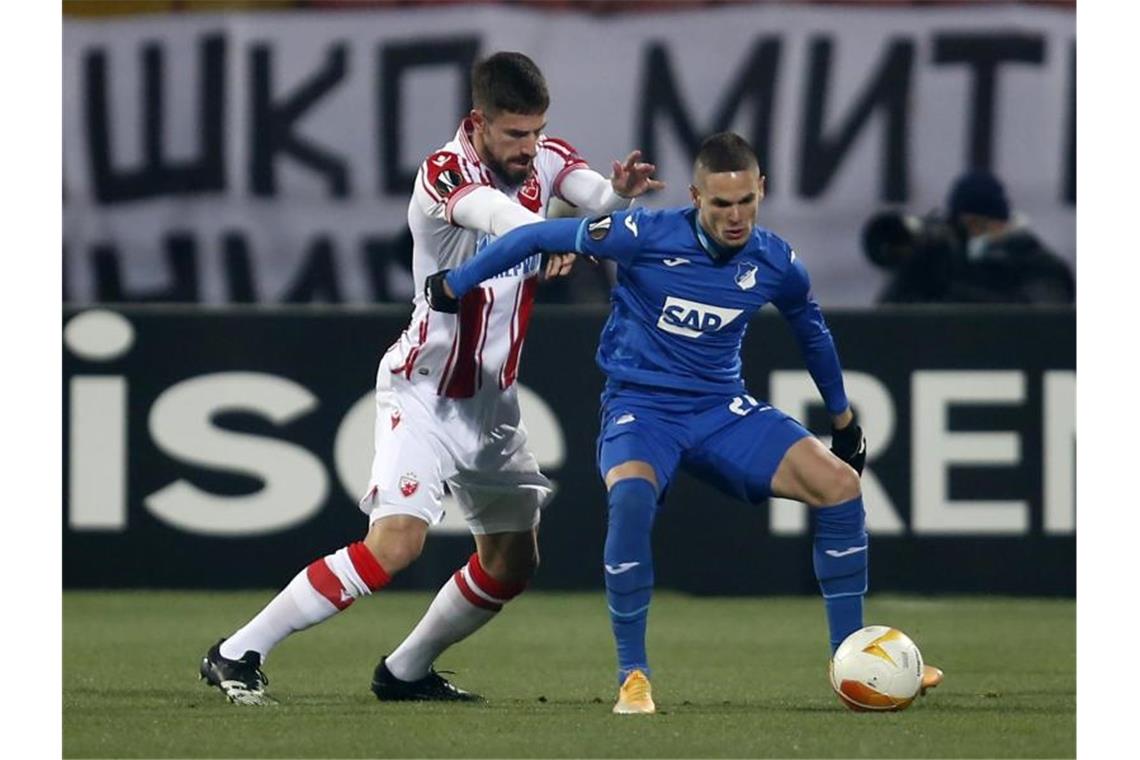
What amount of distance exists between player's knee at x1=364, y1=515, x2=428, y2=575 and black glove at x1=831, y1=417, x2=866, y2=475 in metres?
1.30

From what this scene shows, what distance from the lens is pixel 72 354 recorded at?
10.4 m

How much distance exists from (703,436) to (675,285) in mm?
442

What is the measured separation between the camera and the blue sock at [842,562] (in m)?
6.54

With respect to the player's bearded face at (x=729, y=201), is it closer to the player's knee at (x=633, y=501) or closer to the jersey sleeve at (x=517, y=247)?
the jersey sleeve at (x=517, y=247)

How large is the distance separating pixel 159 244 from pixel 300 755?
8.25 meters

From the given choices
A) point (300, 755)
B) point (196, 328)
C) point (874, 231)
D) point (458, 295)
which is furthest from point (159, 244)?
point (300, 755)

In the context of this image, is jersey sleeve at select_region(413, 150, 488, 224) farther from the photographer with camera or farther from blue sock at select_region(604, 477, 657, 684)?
the photographer with camera

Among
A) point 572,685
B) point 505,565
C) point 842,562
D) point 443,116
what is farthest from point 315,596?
point 443,116

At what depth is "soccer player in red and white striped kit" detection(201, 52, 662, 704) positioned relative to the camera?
21.3 feet

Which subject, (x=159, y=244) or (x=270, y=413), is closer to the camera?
(x=270, y=413)

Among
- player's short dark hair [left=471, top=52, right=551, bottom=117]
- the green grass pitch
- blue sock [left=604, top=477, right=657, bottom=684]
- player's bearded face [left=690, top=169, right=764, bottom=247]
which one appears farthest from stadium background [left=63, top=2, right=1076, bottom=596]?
blue sock [left=604, top=477, right=657, bottom=684]

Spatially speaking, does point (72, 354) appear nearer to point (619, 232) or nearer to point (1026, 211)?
point (619, 232)

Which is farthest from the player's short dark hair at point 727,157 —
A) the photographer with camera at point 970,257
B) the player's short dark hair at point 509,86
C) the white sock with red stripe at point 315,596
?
the photographer with camera at point 970,257

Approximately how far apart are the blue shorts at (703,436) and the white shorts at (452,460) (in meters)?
0.36
